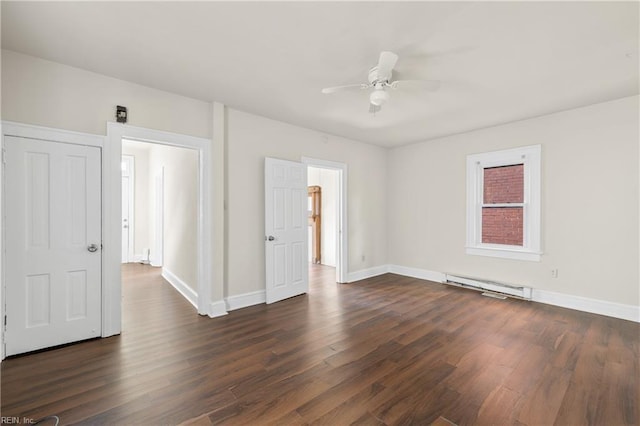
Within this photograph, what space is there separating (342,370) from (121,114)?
337 cm

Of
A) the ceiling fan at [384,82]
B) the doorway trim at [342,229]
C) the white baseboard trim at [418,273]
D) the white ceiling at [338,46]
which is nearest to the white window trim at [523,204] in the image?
the white baseboard trim at [418,273]

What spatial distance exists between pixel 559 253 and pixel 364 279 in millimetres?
3039

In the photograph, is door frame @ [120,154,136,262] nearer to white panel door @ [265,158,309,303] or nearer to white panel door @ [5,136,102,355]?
white panel door @ [5,136,102,355]

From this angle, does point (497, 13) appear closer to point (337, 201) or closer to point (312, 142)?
point (312, 142)

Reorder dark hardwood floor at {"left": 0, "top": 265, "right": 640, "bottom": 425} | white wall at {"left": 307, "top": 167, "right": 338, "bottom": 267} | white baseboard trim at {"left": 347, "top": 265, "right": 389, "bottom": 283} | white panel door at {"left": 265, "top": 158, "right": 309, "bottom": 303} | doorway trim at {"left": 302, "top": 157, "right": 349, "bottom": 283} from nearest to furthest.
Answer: dark hardwood floor at {"left": 0, "top": 265, "right": 640, "bottom": 425}, white panel door at {"left": 265, "top": 158, "right": 309, "bottom": 303}, doorway trim at {"left": 302, "top": 157, "right": 349, "bottom": 283}, white baseboard trim at {"left": 347, "top": 265, "right": 389, "bottom": 283}, white wall at {"left": 307, "top": 167, "right": 338, "bottom": 267}

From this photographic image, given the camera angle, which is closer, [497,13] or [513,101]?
[497,13]

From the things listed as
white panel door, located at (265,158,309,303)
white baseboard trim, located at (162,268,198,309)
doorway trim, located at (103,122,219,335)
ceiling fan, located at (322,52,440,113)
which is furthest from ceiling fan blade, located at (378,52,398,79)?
white baseboard trim, located at (162,268,198,309)

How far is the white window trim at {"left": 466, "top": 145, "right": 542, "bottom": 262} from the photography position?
4211 mm

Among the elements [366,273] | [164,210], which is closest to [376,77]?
[366,273]

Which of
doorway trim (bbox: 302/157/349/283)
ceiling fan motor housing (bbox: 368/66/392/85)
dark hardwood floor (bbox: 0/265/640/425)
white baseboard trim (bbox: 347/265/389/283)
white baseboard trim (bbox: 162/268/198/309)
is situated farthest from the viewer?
white baseboard trim (bbox: 347/265/389/283)

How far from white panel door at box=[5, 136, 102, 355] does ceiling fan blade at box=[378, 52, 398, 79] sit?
2919 millimetres

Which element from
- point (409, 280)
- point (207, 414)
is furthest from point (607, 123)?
point (207, 414)

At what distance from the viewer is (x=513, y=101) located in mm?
3602

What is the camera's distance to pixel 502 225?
4645mm
